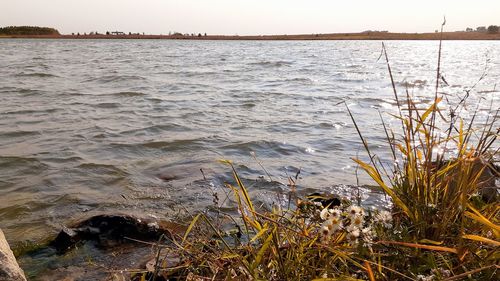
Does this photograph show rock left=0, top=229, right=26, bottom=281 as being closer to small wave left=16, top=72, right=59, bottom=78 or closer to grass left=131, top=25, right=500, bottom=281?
grass left=131, top=25, right=500, bottom=281

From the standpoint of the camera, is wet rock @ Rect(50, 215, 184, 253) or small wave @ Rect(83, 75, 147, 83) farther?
small wave @ Rect(83, 75, 147, 83)

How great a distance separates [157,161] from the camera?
237 inches

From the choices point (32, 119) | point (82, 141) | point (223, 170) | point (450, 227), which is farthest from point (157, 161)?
point (450, 227)

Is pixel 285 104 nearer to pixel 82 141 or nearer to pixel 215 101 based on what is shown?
pixel 215 101

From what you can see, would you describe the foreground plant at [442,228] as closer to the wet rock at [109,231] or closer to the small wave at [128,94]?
the wet rock at [109,231]

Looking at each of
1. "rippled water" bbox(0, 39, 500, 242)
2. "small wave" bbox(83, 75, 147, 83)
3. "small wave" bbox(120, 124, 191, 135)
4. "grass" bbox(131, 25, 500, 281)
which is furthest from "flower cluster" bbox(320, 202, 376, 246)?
"small wave" bbox(83, 75, 147, 83)

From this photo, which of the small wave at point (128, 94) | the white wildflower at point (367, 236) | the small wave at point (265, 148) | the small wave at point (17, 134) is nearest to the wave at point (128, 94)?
the small wave at point (128, 94)

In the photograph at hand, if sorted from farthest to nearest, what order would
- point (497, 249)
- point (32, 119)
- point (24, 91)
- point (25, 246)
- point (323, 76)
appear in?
point (323, 76) → point (24, 91) → point (32, 119) → point (25, 246) → point (497, 249)

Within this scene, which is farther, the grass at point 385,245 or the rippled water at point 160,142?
the rippled water at point 160,142

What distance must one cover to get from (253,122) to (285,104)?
7.59 feet

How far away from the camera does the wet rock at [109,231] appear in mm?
3557

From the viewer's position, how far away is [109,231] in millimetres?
3686

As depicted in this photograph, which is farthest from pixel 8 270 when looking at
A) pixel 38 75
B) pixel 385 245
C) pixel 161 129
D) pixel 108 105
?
pixel 38 75

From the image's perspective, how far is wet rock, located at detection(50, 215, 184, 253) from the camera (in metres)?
3.56
